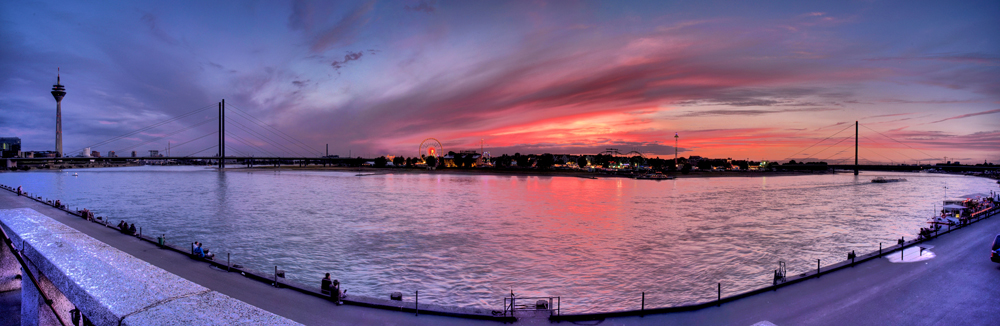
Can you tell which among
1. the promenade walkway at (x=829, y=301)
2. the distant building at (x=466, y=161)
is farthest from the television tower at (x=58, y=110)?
the promenade walkway at (x=829, y=301)

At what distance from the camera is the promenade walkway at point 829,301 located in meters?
8.77

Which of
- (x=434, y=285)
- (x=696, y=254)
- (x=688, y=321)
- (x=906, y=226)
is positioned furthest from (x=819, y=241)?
(x=434, y=285)

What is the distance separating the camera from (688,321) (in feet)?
29.4

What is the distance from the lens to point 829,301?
10.1 metres

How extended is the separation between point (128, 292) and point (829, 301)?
13000mm

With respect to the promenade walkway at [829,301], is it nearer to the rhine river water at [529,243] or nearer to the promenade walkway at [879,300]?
the promenade walkway at [879,300]

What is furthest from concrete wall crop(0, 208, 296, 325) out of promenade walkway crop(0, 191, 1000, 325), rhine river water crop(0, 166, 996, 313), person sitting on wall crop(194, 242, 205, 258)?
person sitting on wall crop(194, 242, 205, 258)

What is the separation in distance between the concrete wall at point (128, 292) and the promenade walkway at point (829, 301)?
16.4 feet

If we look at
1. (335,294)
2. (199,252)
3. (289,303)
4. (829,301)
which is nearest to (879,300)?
(829,301)

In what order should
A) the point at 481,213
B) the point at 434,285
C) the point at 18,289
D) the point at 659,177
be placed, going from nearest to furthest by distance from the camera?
the point at 18,289, the point at 434,285, the point at 481,213, the point at 659,177

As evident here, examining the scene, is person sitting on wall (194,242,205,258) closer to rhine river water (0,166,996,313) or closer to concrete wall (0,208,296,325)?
rhine river water (0,166,996,313)

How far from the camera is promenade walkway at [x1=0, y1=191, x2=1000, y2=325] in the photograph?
345 inches

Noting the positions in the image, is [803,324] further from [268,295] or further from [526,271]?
[268,295]

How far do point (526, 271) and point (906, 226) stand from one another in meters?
27.5
